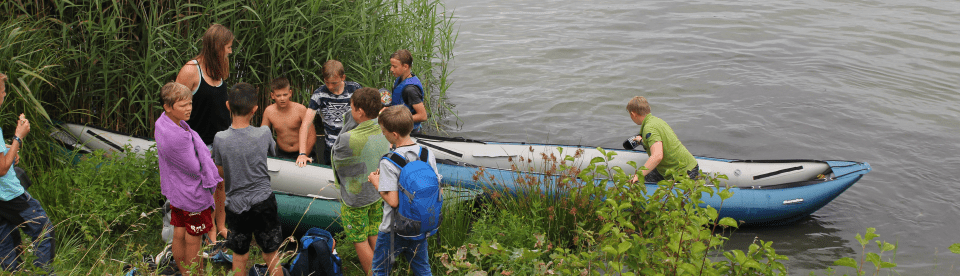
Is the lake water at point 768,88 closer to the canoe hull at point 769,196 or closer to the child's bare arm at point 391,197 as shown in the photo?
the canoe hull at point 769,196

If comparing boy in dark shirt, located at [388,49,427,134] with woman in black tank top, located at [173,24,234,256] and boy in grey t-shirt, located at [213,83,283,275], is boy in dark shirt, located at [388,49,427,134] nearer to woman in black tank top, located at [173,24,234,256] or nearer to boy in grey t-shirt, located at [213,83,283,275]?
woman in black tank top, located at [173,24,234,256]

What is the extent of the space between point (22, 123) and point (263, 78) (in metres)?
2.96

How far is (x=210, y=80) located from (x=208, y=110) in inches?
8.7

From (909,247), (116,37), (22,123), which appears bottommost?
(909,247)

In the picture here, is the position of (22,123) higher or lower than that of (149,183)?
higher

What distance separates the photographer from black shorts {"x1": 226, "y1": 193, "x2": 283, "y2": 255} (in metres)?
3.76

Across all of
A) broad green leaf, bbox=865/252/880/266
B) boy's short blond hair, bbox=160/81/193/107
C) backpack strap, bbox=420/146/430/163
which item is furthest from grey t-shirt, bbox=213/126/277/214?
broad green leaf, bbox=865/252/880/266

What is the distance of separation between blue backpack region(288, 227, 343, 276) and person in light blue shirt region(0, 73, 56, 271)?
136 centimetres

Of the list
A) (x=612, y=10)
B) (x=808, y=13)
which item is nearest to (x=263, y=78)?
(x=612, y=10)

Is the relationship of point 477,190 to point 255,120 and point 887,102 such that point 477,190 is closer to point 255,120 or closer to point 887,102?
point 255,120

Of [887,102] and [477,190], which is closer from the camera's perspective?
[477,190]

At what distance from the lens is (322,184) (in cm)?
539

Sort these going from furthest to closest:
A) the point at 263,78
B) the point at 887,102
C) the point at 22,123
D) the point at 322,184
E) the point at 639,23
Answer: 1. the point at 639,23
2. the point at 887,102
3. the point at 263,78
4. the point at 322,184
5. the point at 22,123

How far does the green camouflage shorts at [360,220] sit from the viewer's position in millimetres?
3924
